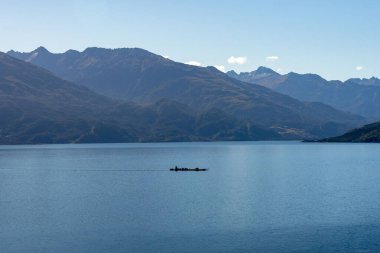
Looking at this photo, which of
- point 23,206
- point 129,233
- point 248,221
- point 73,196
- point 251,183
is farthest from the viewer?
point 251,183

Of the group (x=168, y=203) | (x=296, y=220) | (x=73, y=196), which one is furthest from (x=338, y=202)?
(x=73, y=196)

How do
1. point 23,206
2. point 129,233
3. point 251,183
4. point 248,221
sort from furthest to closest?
point 251,183 → point 23,206 → point 248,221 → point 129,233

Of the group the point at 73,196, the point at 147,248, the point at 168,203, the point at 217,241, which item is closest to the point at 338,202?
the point at 168,203

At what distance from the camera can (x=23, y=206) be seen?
5738 inches

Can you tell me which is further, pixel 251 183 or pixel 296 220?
pixel 251 183

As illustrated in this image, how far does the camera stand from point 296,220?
392 feet

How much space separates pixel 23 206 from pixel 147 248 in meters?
63.9

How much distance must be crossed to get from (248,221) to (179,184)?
83347 mm

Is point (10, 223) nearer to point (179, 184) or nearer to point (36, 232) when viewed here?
point (36, 232)

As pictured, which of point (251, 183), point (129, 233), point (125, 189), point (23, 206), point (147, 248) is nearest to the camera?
point (147, 248)

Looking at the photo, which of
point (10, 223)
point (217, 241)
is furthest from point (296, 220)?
point (10, 223)

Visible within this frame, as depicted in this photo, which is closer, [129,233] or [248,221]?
[129,233]

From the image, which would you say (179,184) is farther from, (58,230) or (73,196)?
(58,230)

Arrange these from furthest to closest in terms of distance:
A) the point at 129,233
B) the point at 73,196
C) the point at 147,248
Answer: the point at 73,196
the point at 129,233
the point at 147,248
